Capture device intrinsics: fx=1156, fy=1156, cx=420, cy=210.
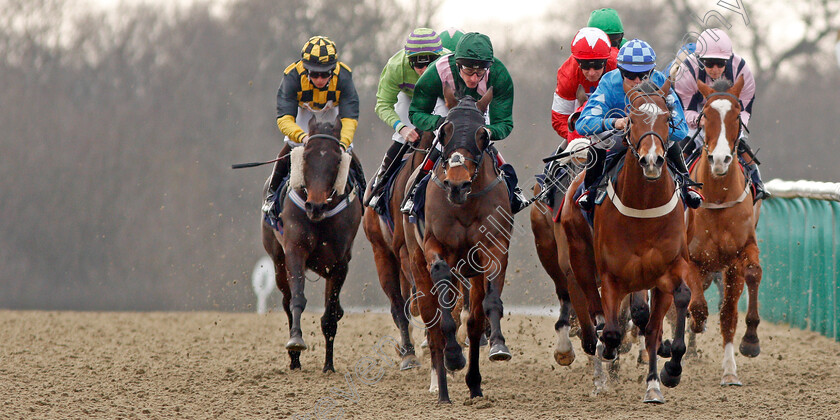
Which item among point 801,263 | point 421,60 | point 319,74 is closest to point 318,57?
point 319,74

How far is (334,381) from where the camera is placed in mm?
8195

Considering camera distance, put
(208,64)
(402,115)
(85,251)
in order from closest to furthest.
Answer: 1. (402,115)
2. (85,251)
3. (208,64)

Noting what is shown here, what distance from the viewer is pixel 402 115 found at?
29.2 ft

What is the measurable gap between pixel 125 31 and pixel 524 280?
7826 mm

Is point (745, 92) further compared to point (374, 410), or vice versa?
point (745, 92)

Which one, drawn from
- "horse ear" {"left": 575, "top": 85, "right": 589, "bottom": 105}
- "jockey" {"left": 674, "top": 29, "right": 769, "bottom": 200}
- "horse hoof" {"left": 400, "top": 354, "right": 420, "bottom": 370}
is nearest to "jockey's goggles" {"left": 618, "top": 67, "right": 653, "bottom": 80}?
"horse ear" {"left": 575, "top": 85, "right": 589, "bottom": 105}

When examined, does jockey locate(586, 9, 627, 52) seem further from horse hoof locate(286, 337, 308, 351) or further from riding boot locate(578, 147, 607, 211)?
horse hoof locate(286, 337, 308, 351)

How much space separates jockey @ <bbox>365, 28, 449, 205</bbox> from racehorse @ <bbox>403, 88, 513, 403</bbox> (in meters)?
1.43

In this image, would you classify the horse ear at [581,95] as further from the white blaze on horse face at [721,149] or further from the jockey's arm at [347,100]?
the jockey's arm at [347,100]

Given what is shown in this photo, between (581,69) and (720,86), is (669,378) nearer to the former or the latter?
(720,86)

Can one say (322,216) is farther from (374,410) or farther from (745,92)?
(745,92)

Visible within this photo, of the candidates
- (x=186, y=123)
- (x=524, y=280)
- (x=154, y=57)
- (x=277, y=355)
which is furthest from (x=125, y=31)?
(x=277, y=355)

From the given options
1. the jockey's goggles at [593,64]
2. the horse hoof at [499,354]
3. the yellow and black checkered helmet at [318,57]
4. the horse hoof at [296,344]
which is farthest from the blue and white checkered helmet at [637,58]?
the horse hoof at [296,344]

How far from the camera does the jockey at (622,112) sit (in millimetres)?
6622
